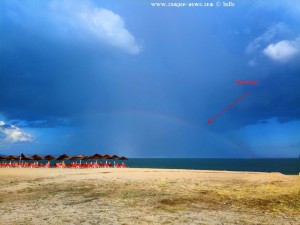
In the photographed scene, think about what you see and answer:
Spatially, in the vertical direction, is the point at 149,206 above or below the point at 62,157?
below

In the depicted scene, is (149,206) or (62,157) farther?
(62,157)

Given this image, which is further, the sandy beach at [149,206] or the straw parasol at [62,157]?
the straw parasol at [62,157]

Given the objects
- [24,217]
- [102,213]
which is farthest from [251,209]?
[24,217]

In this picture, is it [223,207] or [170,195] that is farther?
[170,195]

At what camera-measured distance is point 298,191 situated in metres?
18.2

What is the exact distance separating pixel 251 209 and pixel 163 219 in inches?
164

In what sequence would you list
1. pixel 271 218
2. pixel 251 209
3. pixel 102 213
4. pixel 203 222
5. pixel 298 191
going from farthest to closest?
pixel 298 191
pixel 251 209
pixel 102 213
pixel 271 218
pixel 203 222

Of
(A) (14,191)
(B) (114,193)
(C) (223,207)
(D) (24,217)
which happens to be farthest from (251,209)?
(A) (14,191)

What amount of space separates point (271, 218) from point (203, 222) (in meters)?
2.68

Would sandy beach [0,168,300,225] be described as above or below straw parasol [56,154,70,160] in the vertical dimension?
below

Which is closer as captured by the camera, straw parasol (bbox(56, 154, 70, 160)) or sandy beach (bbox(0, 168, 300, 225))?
sandy beach (bbox(0, 168, 300, 225))

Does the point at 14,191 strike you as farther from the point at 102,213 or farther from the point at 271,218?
the point at 271,218

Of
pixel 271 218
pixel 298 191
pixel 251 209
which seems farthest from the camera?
pixel 298 191

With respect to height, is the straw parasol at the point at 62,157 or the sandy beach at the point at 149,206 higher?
the straw parasol at the point at 62,157
